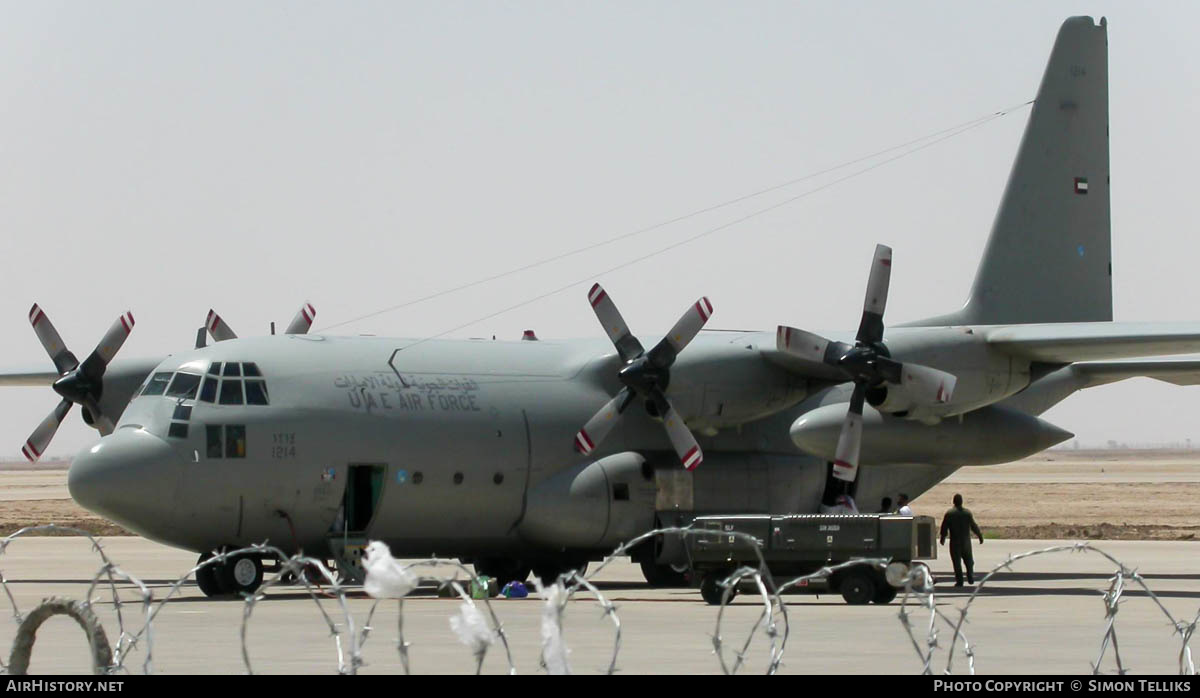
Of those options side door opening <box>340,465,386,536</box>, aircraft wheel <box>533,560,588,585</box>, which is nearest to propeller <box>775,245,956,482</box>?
aircraft wheel <box>533,560,588,585</box>

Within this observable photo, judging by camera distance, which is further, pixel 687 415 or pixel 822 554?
pixel 687 415

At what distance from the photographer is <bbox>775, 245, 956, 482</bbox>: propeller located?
25453 mm

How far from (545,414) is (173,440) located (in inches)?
233

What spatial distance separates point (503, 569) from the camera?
27516 mm

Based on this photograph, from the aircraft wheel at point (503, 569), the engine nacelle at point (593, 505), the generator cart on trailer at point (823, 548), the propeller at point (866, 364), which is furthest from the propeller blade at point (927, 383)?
the aircraft wheel at point (503, 569)

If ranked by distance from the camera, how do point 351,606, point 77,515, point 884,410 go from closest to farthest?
point 351,606, point 884,410, point 77,515

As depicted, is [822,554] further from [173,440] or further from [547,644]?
[547,644]

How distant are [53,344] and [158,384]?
247 inches

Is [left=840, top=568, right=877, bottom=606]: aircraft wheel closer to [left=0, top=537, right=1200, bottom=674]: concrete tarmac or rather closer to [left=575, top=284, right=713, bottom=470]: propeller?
[left=0, top=537, right=1200, bottom=674]: concrete tarmac

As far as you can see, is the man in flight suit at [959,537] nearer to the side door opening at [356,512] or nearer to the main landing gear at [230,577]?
the side door opening at [356,512]

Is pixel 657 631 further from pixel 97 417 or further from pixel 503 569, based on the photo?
pixel 97 417

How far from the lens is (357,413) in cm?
2425

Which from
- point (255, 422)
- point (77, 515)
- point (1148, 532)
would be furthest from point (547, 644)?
point (77, 515)

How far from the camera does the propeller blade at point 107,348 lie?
93.6 feet
